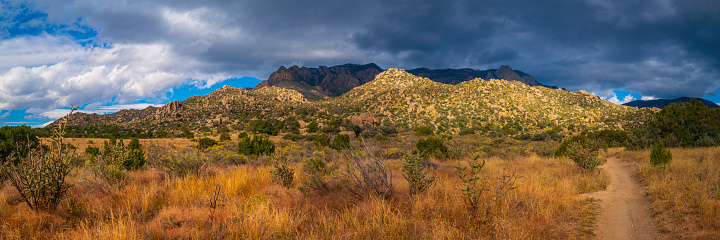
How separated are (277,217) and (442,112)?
168 ft

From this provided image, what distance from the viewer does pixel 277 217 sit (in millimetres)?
3930

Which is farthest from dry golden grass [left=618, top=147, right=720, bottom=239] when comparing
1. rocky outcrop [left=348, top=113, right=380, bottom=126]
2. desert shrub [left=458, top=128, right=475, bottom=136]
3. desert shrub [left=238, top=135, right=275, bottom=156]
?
rocky outcrop [left=348, top=113, right=380, bottom=126]

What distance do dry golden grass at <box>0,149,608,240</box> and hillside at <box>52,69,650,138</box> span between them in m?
38.3

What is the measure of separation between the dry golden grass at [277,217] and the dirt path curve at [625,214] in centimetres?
30

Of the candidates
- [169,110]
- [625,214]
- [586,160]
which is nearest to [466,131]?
[586,160]

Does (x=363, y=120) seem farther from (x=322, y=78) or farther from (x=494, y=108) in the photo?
(x=322, y=78)

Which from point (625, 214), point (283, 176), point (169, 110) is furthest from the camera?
point (169, 110)

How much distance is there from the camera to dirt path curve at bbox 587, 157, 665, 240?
4.91 m

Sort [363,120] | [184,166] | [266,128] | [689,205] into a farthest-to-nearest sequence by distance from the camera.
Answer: [363,120] < [266,128] < [184,166] < [689,205]

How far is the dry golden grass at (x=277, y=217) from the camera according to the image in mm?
3719

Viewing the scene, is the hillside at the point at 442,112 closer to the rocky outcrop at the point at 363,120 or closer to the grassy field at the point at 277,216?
the rocky outcrop at the point at 363,120

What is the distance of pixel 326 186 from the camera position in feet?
20.4

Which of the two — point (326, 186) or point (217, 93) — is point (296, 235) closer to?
point (326, 186)

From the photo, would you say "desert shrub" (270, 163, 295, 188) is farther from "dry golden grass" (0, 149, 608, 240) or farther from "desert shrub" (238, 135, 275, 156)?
"desert shrub" (238, 135, 275, 156)
